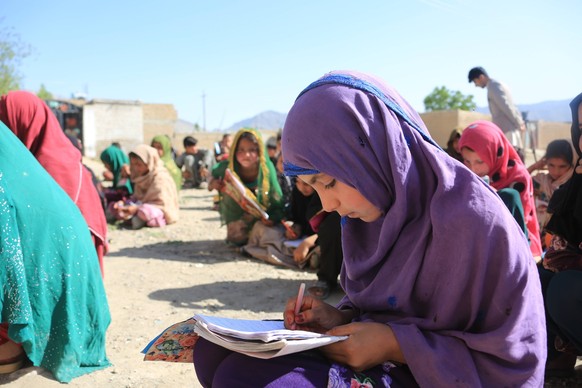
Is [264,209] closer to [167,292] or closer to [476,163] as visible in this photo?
[167,292]

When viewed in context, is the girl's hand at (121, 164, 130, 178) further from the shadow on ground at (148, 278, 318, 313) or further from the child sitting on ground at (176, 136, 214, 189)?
the shadow on ground at (148, 278, 318, 313)

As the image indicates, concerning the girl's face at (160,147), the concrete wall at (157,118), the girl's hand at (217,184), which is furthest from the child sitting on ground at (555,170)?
the concrete wall at (157,118)

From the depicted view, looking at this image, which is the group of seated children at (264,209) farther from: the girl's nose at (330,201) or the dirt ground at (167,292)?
the girl's nose at (330,201)

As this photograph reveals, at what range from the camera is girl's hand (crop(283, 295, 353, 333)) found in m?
1.62

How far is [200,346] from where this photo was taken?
5.26ft

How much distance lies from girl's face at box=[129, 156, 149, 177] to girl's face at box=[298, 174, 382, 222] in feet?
20.8

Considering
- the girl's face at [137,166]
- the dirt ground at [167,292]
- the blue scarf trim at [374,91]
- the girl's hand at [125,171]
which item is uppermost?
the blue scarf trim at [374,91]

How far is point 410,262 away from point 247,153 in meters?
4.37

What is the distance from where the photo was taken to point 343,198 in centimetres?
152

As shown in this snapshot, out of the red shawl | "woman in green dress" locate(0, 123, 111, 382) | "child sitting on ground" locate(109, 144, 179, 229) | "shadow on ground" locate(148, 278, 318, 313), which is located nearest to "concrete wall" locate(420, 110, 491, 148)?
"child sitting on ground" locate(109, 144, 179, 229)

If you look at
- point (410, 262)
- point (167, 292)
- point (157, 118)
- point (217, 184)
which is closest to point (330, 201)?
point (410, 262)

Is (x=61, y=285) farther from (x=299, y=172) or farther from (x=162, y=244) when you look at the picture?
(x=162, y=244)

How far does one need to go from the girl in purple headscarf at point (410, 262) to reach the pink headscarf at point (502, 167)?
2.18m

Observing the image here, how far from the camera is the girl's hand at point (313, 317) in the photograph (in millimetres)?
1623
